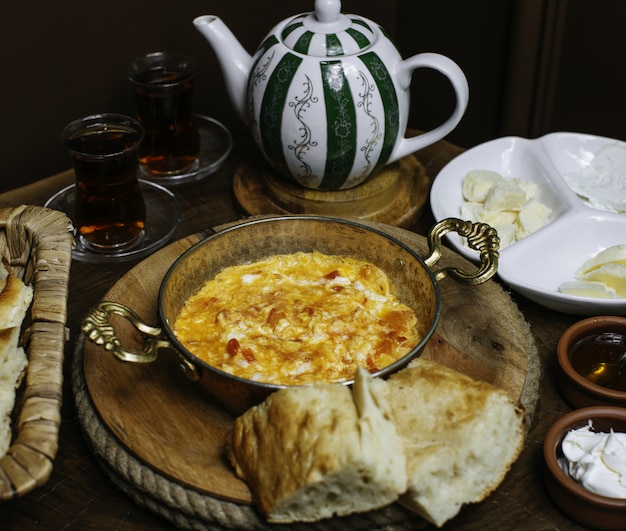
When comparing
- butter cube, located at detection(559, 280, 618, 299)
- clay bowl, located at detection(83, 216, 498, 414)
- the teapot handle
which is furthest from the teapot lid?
butter cube, located at detection(559, 280, 618, 299)

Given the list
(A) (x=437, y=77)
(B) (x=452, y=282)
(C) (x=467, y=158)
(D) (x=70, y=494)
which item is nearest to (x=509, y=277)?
(B) (x=452, y=282)

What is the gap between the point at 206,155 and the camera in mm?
2807

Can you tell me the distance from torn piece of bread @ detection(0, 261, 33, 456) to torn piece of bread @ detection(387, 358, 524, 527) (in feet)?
2.42

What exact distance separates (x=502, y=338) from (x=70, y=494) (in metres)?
1.03

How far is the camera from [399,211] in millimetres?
2453

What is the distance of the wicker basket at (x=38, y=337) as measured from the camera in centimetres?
132

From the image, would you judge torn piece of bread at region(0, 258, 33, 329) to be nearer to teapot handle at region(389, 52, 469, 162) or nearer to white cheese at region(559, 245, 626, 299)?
teapot handle at region(389, 52, 469, 162)

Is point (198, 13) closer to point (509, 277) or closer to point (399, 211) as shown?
point (399, 211)

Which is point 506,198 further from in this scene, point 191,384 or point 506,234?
point 191,384

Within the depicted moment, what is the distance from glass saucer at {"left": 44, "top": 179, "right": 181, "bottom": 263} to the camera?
232 cm

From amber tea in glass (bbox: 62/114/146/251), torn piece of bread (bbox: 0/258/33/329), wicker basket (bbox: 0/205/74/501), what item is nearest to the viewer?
wicker basket (bbox: 0/205/74/501)

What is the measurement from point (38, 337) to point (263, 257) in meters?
0.71

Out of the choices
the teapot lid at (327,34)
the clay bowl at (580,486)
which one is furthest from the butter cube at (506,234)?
the clay bowl at (580,486)

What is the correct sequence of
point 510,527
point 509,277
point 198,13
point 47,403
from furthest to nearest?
point 198,13, point 509,277, point 510,527, point 47,403
